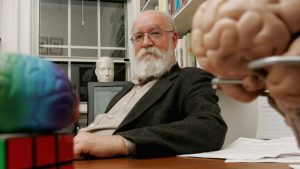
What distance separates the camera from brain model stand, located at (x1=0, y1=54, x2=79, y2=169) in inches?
10.1

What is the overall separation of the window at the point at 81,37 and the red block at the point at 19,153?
2.68 metres

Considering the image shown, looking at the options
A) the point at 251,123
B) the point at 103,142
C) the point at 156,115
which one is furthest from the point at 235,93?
the point at 251,123

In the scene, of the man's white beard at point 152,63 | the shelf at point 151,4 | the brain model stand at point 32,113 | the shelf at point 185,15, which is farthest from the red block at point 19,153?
the shelf at point 151,4

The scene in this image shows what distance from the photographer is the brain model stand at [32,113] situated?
257mm

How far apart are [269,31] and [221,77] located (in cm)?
4

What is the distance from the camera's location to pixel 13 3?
2.73 metres

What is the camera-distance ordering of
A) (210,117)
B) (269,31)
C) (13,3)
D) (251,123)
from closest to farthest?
(269,31) → (210,117) → (251,123) → (13,3)

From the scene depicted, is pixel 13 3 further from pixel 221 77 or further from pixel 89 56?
pixel 221 77

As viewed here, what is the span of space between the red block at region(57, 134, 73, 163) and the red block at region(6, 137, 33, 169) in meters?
0.03

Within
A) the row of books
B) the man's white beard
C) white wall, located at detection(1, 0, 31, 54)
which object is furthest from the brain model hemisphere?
white wall, located at detection(1, 0, 31, 54)

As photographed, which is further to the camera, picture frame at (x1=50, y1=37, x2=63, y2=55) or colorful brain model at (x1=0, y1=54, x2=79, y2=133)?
picture frame at (x1=50, y1=37, x2=63, y2=55)

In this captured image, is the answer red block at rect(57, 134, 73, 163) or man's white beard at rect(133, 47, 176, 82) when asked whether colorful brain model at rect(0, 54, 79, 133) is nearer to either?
A: red block at rect(57, 134, 73, 163)

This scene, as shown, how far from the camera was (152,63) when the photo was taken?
154 centimetres

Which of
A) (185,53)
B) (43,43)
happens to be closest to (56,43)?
(43,43)
